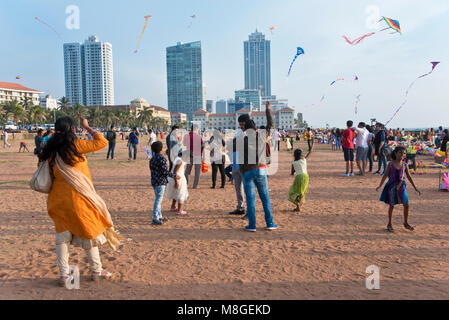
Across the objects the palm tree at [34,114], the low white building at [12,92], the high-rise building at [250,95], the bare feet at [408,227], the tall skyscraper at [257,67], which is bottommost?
the bare feet at [408,227]

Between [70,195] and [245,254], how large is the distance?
224cm

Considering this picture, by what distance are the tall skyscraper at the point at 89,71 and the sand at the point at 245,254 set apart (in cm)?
13636

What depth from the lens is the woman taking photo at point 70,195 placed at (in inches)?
124

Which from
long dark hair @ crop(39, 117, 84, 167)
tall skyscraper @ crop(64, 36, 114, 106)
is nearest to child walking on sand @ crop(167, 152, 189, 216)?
long dark hair @ crop(39, 117, 84, 167)

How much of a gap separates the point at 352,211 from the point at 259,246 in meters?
2.78

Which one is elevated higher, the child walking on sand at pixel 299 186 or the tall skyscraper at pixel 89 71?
the tall skyscraper at pixel 89 71

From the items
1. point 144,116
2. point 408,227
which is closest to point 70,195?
point 408,227

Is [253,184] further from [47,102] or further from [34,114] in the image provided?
[47,102]

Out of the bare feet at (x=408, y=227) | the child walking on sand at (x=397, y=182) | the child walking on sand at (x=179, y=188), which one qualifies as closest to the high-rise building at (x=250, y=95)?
the child walking on sand at (x=179, y=188)

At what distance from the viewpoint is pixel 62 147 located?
10.3 feet

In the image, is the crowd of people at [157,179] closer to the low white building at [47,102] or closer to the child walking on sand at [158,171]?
the child walking on sand at [158,171]

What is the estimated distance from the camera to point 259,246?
444cm
